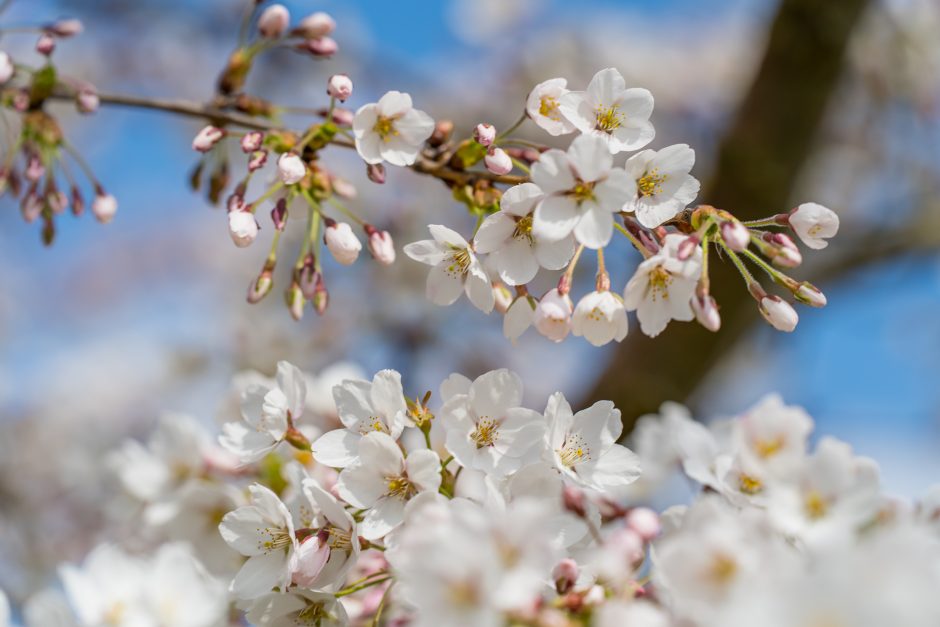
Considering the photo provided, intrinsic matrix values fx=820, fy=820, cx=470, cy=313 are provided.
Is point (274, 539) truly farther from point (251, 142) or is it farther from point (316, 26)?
point (316, 26)

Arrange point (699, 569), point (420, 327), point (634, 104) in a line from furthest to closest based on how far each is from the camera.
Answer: point (420, 327), point (634, 104), point (699, 569)

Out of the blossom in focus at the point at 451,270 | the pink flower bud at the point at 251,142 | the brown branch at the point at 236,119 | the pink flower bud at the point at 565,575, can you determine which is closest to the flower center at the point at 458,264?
the blossom in focus at the point at 451,270

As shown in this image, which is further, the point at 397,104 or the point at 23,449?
the point at 23,449

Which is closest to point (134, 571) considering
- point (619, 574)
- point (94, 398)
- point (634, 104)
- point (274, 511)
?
point (274, 511)

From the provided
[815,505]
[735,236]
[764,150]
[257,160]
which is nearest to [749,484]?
[815,505]

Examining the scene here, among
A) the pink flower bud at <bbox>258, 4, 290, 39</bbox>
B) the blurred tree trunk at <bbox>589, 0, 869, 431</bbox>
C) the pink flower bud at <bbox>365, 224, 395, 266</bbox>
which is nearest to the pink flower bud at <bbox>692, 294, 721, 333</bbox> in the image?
the pink flower bud at <bbox>365, 224, 395, 266</bbox>

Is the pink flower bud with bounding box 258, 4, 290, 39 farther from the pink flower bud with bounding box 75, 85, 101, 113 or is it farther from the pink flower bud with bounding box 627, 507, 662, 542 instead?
the pink flower bud with bounding box 627, 507, 662, 542

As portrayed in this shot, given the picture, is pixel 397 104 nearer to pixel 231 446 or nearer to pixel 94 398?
pixel 231 446
